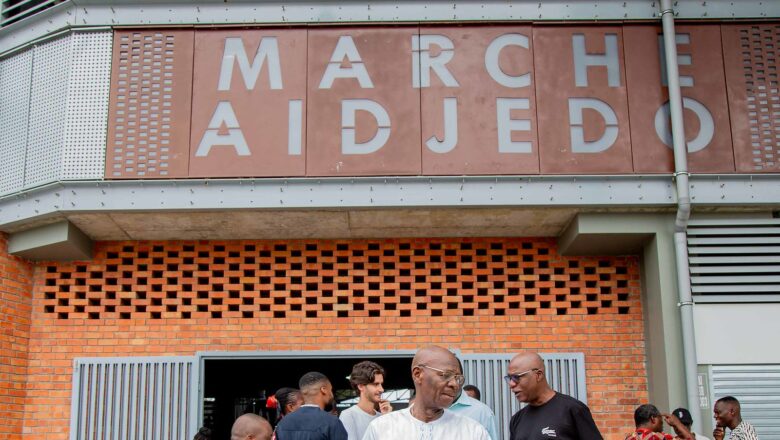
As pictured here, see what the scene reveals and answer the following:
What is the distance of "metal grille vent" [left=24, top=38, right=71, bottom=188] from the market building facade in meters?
0.04

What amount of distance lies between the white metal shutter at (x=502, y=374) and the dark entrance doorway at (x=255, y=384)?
160 inches

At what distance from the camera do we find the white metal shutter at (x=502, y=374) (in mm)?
10500

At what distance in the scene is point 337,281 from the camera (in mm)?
10992

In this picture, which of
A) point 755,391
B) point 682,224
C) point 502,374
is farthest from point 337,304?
point 755,391

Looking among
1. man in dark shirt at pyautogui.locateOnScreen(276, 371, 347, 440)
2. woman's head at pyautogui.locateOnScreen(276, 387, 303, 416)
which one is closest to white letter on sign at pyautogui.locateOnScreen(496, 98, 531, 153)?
woman's head at pyautogui.locateOnScreen(276, 387, 303, 416)

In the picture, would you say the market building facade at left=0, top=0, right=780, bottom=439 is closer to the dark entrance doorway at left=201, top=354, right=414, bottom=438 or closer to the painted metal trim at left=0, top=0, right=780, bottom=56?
the painted metal trim at left=0, top=0, right=780, bottom=56

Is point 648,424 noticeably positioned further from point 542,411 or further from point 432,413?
point 432,413

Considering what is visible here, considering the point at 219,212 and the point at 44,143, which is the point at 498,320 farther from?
the point at 44,143

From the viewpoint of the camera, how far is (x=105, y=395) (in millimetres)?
10711

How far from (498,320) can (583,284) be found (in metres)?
1.14

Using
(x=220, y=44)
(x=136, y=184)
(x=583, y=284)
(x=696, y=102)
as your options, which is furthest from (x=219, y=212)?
(x=696, y=102)

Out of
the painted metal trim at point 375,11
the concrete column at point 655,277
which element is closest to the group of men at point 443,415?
the concrete column at point 655,277

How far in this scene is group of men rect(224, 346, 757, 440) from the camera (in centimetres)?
409

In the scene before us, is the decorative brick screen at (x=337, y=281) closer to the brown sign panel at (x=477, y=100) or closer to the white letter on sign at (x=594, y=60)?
the brown sign panel at (x=477, y=100)
